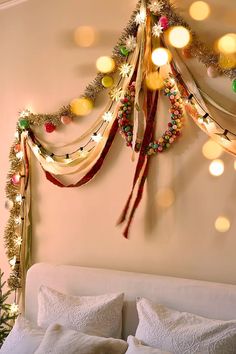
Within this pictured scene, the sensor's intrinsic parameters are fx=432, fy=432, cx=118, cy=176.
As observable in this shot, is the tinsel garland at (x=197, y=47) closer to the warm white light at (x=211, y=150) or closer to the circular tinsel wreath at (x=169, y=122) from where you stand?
the circular tinsel wreath at (x=169, y=122)

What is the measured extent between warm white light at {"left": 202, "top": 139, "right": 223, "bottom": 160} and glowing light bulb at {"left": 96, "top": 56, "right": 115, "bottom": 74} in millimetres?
764

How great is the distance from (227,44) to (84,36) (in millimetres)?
977

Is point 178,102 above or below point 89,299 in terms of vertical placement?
above

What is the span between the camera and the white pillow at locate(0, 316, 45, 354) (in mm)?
2041

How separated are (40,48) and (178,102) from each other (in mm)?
1176

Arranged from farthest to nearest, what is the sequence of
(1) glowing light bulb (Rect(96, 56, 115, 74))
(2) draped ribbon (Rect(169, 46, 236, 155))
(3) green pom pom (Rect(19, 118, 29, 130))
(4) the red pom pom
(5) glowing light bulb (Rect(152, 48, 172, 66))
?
(3) green pom pom (Rect(19, 118, 29, 130))
(4) the red pom pom
(1) glowing light bulb (Rect(96, 56, 115, 74))
(5) glowing light bulb (Rect(152, 48, 172, 66))
(2) draped ribbon (Rect(169, 46, 236, 155))

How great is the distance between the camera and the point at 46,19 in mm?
2920

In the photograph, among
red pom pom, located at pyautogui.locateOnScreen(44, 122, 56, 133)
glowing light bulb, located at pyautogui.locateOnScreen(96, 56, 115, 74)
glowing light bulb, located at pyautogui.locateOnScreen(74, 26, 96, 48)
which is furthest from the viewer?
red pom pom, located at pyautogui.locateOnScreen(44, 122, 56, 133)

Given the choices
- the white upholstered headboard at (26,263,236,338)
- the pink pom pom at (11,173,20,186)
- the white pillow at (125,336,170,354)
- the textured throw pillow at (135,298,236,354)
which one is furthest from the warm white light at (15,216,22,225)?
the white pillow at (125,336,170,354)

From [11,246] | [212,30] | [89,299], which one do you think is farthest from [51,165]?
[212,30]

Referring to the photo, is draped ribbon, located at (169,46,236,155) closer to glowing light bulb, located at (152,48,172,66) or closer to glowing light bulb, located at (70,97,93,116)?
glowing light bulb, located at (152,48,172,66)

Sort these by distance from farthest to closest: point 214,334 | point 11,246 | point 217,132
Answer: point 11,246 < point 217,132 < point 214,334

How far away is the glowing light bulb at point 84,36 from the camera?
2.69 metres

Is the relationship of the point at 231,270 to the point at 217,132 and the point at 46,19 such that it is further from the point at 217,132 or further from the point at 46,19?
the point at 46,19
